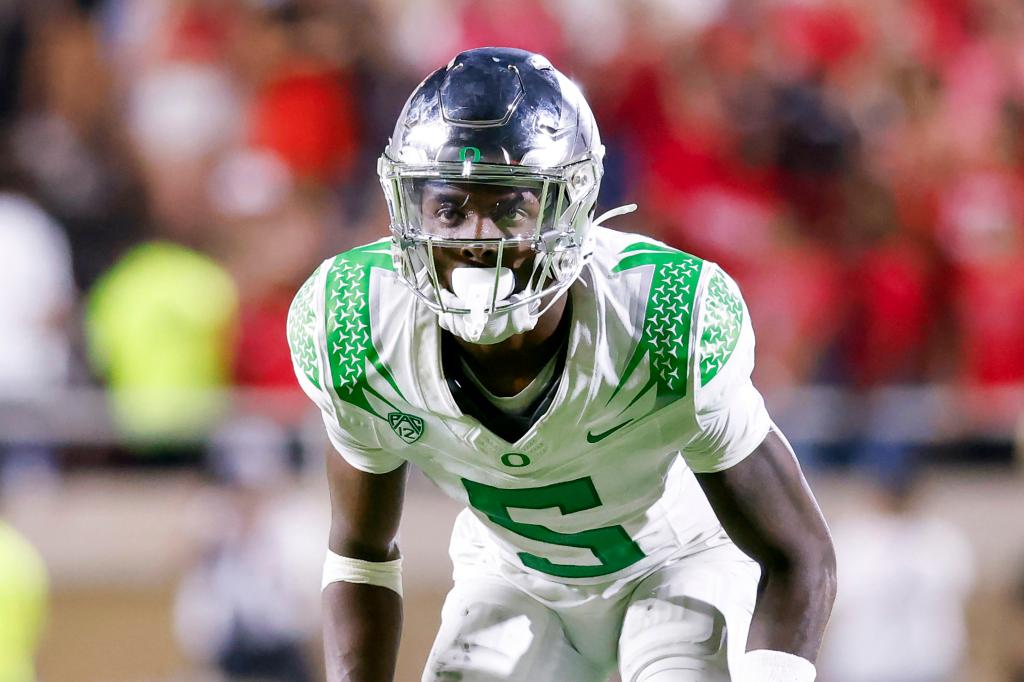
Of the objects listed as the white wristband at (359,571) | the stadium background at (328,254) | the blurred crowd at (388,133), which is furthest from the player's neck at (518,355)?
the blurred crowd at (388,133)

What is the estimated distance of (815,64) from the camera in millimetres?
6305

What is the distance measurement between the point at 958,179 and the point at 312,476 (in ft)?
8.47

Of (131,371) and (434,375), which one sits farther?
(131,371)

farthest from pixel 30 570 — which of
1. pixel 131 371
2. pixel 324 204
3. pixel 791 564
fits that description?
pixel 791 564

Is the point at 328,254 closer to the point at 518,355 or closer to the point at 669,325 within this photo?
the point at 518,355

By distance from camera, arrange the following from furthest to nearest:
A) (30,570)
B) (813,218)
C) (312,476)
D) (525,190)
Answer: (813,218), (312,476), (30,570), (525,190)

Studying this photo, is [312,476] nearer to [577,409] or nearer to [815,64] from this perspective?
[815,64]

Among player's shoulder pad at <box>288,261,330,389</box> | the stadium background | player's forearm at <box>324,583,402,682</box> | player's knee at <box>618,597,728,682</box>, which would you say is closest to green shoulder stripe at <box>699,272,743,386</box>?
player's knee at <box>618,597,728,682</box>

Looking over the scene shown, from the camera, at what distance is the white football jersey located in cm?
244

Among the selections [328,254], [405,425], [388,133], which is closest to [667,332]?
[405,425]

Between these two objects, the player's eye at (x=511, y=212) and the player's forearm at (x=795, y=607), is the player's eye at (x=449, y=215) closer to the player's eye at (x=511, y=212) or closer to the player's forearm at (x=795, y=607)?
the player's eye at (x=511, y=212)

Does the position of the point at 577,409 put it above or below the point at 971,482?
above

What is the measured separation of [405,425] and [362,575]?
326 mm

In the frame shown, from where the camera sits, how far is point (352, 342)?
251 cm
